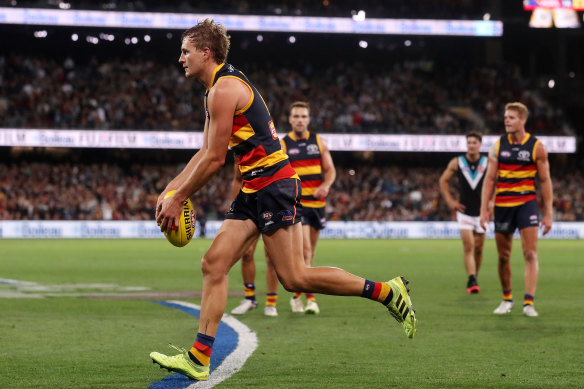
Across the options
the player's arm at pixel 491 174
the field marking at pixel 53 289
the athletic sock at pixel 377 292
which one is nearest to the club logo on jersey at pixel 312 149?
the player's arm at pixel 491 174

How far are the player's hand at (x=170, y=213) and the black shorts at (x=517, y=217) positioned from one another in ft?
18.0

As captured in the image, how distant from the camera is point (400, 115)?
4569cm

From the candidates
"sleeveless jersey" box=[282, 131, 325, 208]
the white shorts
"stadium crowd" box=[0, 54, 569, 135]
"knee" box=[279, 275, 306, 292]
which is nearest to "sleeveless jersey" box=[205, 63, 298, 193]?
"knee" box=[279, 275, 306, 292]

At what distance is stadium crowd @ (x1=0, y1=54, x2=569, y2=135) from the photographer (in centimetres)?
4297

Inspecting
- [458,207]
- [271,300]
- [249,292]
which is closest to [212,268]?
[271,300]

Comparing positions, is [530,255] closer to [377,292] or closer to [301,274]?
[377,292]

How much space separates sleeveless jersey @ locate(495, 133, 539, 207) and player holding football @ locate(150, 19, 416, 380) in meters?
4.53

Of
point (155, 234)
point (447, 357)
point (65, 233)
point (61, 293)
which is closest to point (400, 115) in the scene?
point (155, 234)

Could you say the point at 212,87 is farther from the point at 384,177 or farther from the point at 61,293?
the point at 384,177

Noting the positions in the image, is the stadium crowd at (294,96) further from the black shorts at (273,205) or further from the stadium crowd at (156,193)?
the black shorts at (273,205)

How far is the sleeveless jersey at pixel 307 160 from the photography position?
10.9 metres

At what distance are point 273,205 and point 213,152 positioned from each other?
615 mm

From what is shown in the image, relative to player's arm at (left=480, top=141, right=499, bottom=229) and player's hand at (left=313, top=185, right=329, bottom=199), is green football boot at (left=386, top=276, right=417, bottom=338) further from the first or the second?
player's arm at (left=480, top=141, right=499, bottom=229)

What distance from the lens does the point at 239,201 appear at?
6332mm
